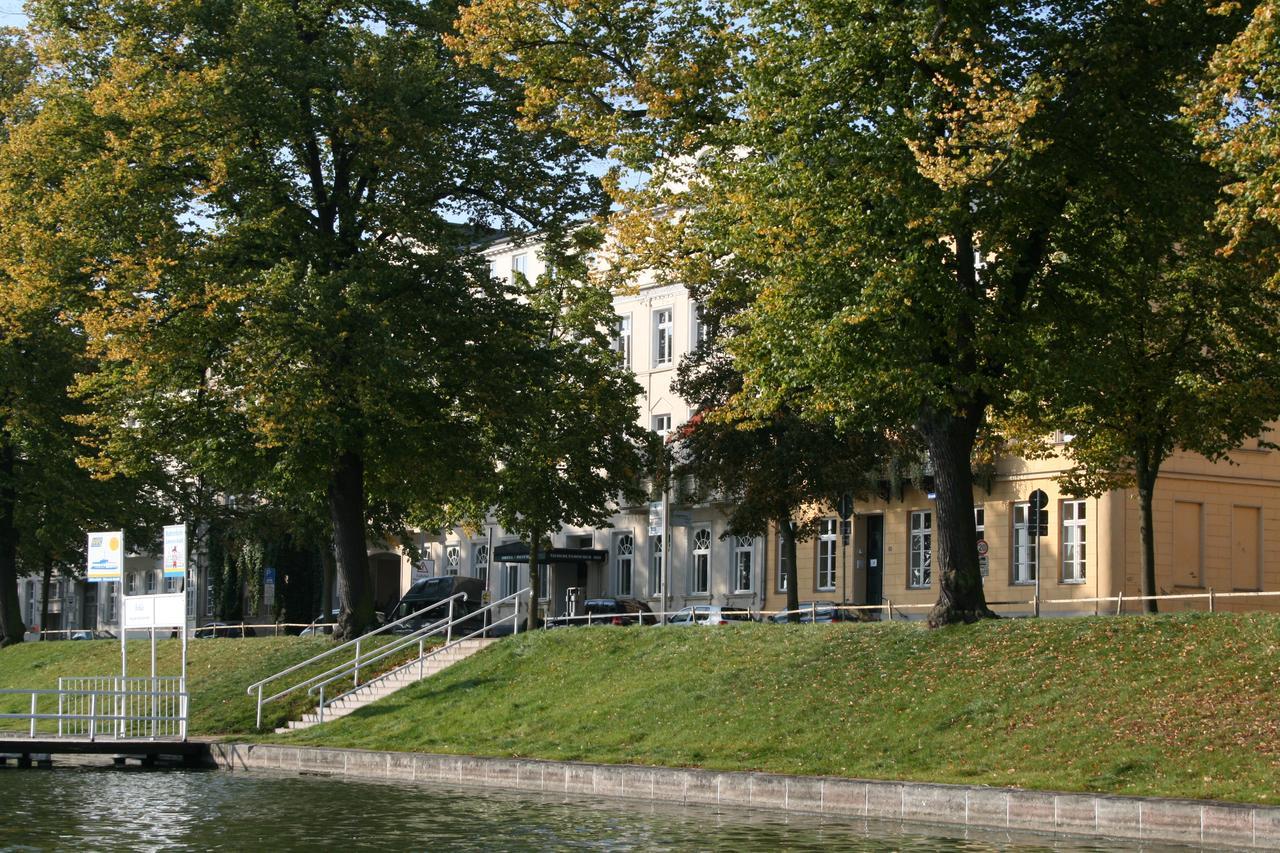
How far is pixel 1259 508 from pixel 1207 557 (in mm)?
2598

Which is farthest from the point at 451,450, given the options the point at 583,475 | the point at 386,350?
the point at 583,475

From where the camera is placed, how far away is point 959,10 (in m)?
24.8

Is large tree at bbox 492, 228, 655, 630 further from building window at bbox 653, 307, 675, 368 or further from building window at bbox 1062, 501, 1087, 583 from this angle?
building window at bbox 653, 307, 675, 368

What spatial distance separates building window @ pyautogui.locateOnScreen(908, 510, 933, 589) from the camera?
53000mm

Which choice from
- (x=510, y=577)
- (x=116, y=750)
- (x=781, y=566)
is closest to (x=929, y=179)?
(x=116, y=750)

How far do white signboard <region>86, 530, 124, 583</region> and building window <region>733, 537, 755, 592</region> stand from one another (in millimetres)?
29229

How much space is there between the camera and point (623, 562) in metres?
67.1

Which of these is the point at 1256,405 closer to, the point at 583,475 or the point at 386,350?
the point at 386,350

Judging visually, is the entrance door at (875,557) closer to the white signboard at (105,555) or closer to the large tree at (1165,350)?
the large tree at (1165,350)

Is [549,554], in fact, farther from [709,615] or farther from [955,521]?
[955,521]

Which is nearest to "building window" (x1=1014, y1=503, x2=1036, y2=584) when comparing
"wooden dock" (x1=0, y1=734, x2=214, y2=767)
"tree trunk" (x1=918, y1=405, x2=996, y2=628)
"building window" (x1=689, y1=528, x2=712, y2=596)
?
"building window" (x1=689, y1=528, x2=712, y2=596)

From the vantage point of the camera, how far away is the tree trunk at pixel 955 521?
91.8ft

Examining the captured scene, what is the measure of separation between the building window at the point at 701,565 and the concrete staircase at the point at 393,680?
26594 mm

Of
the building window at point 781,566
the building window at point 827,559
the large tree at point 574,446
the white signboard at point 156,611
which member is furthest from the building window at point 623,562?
the white signboard at point 156,611
